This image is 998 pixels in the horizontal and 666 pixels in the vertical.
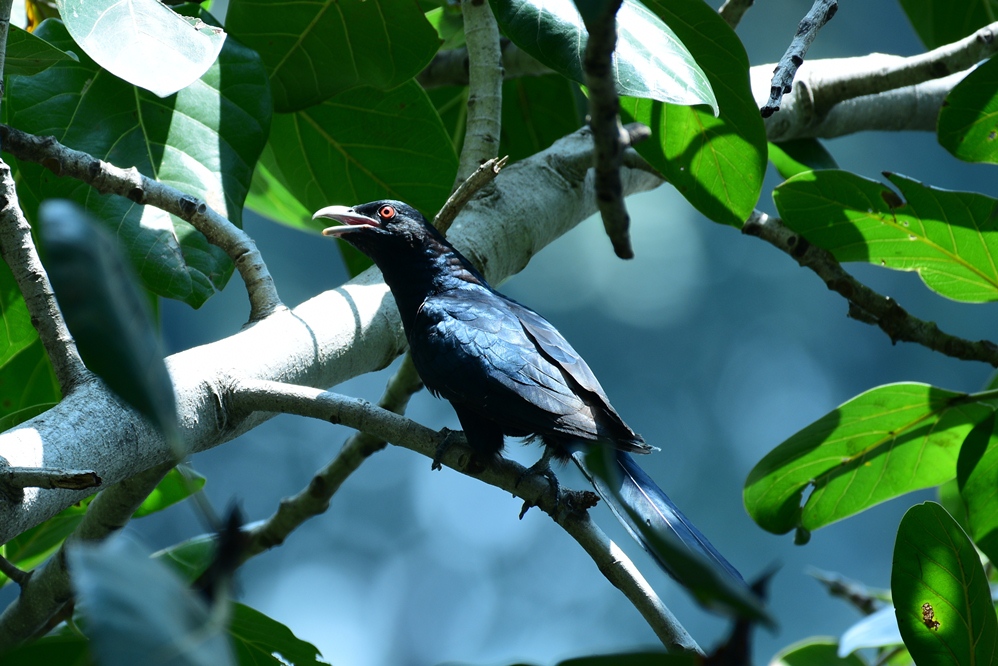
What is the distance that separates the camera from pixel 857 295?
2.46 m

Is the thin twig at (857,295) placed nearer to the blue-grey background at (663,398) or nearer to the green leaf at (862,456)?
the green leaf at (862,456)

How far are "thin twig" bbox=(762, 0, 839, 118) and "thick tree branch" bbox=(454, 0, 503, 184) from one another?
2.45 ft

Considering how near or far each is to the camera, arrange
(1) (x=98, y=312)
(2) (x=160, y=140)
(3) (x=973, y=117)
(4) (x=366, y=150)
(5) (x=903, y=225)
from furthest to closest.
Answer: (4) (x=366, y=150)
(5) (x=903, y=225)
(3) (x=973, y=117)
(2) (x=160, y=140)
(1) (x=98, y=312)

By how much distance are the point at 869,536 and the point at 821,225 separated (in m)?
7.30

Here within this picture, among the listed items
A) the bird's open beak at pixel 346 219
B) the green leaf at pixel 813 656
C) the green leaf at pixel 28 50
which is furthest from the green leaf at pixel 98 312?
the green leaf at pixel 813 656

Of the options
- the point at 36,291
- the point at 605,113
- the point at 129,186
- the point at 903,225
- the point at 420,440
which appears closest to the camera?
the point at 605,113

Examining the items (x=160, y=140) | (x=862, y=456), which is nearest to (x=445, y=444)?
(x=160, y=140)

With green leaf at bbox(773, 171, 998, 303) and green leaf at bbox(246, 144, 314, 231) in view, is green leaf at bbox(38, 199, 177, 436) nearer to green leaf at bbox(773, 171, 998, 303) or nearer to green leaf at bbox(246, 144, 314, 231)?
green leaf at bbox(773, 171, 998, 303)

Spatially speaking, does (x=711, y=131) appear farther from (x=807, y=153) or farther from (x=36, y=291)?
(x=36, y=291)

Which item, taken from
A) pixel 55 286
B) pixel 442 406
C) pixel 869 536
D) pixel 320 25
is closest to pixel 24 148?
pixel 320 25

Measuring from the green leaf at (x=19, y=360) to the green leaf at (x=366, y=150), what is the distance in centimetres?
91

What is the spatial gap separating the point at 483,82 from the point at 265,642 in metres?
1.43

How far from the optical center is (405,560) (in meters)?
8.62

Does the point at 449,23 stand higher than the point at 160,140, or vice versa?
the point at 449,23
